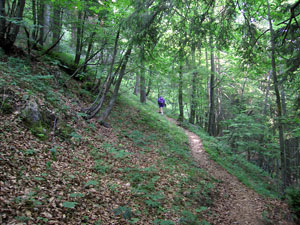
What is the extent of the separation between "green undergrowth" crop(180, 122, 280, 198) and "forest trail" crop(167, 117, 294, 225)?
526 millimetres

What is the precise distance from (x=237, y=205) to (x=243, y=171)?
201 inches

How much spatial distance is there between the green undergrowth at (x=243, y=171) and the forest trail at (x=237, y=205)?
20.7 inches

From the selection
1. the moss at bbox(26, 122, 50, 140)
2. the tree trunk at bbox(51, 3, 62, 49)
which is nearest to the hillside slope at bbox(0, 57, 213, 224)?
the moss at bbox(26, 122, 50, 140)

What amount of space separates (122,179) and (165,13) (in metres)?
5.15

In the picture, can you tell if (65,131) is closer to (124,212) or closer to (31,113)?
(31,113)

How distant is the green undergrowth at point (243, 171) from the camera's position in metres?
9.33

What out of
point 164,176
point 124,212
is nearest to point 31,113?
point 124,212

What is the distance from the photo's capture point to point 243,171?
1151cm

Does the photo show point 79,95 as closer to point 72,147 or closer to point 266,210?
point 72,147

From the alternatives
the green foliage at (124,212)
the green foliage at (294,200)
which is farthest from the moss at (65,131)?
the green foliage at (294,200)

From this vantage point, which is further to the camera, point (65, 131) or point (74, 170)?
point (65, 131)

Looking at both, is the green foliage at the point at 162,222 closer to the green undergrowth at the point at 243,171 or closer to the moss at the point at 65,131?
the moss at the point at 65,131

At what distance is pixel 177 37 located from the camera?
6297 mm

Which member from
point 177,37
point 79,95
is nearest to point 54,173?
point 177,37
